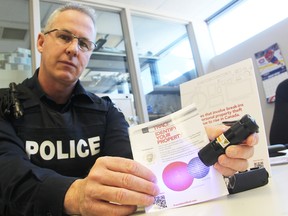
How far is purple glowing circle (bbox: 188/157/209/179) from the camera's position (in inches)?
17.8

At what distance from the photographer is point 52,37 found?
100cm

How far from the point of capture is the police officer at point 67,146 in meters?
0.43

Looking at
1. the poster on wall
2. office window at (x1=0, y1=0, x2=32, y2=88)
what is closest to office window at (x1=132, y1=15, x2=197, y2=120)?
the poster on wall

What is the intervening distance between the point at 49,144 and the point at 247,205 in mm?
597

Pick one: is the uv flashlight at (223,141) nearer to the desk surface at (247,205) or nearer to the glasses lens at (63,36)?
the desk surface at (247,205)

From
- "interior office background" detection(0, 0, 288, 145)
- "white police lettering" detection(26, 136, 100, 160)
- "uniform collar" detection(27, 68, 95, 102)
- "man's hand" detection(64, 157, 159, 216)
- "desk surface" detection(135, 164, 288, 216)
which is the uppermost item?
"interior office background" detection(0, 0, 288, 145)

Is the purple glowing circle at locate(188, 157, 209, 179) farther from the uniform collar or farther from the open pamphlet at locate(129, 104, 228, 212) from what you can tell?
the uniform collar

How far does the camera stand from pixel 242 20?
307 centimetres

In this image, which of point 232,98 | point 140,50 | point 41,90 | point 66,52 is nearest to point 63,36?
point 66,52

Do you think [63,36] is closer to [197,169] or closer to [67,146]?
[67,146]

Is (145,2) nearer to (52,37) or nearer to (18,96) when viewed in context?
(52,37)

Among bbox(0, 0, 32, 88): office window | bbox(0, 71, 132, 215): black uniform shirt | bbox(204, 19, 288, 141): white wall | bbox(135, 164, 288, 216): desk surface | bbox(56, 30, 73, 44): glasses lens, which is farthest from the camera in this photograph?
bbox(204, 19, 288, 141): white wall

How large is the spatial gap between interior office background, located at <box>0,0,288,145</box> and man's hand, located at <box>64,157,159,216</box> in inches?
80.5

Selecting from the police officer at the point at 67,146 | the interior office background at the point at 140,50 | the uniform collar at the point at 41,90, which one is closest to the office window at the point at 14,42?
the interior office background at the point at 140,50
